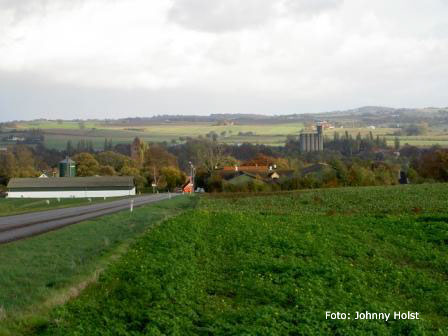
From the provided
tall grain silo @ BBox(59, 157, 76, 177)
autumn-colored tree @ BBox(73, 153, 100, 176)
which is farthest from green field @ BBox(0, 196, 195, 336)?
autumn-colored tree @ BBox(73, 153, 100, 176)

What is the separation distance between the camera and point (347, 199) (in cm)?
4559

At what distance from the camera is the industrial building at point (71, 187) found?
9825cm

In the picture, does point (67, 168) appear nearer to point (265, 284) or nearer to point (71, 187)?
point (71, 187)

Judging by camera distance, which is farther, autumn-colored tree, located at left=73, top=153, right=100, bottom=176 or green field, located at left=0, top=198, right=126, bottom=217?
autumn-colored tree, located at left=73, top=153, right=100, bottom=176

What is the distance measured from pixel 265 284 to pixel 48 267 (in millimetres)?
6685

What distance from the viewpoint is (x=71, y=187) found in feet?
329

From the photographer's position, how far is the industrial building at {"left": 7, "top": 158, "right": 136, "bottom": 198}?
9825 cm

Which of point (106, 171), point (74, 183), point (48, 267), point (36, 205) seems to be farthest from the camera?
point (106, 171)

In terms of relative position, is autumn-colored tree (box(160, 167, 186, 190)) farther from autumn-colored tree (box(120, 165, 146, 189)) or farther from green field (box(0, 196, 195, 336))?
green field (box(0, 196, 195, 336))

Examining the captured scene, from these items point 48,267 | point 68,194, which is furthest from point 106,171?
point 48,267

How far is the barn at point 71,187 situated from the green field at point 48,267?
72049mm

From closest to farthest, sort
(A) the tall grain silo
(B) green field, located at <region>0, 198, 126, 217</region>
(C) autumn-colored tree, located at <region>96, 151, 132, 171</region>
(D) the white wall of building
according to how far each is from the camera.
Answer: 1. (B) green field, located at <region>0, 198, 126, 217</region>
2. (D) the white wall of building
3. (A) the tall grain silo
4. (C) autumn-colored tree, located at <region>96, 151, 132, 171</region>

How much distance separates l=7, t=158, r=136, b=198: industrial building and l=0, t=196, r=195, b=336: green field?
7204 centimetres

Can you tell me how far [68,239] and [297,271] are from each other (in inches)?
478
